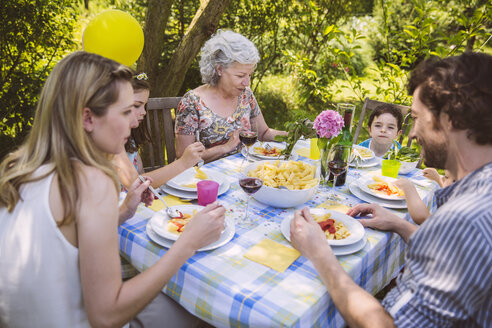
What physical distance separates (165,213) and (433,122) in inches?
44.6

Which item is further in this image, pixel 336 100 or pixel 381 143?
pixel 336 100

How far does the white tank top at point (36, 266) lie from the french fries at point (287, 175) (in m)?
0.94

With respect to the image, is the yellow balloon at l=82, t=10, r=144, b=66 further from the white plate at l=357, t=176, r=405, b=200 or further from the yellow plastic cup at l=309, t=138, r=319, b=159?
the white plate at l=357, t=176, r=405, b=200

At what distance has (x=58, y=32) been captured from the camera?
3906 millimetres

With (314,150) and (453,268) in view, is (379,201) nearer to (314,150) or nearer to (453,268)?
(314,150)

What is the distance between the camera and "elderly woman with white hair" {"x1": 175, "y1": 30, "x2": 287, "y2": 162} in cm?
281

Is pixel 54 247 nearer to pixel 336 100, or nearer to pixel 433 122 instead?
pixel 433 122

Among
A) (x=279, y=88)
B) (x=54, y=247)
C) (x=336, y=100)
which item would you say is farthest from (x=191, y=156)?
(x=336, y=100)

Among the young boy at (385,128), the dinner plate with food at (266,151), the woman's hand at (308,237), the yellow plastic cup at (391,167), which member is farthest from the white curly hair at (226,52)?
the woman's hand at (308,237)

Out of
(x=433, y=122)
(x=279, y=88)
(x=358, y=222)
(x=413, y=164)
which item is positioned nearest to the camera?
(x=433, y=122)

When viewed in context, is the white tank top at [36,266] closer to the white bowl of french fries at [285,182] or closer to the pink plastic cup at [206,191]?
the pink plastic cup at [206,191]

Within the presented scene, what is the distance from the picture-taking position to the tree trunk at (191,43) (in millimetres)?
3744

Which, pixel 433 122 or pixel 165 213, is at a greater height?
pixel 433 122

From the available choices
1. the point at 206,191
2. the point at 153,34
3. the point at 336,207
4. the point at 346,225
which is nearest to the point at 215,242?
the point at 206,191
